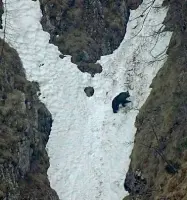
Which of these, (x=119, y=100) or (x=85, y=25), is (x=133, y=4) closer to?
(x=85, y=25)

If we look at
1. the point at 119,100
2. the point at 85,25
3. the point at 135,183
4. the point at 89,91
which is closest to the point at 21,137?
the point at 135,183

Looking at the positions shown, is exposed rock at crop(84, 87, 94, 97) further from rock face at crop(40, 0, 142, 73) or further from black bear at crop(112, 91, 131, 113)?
rock face at crop(40, 0, 142, 73)

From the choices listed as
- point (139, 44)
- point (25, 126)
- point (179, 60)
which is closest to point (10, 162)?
point (25, 126)

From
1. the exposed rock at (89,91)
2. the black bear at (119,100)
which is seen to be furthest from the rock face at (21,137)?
the black bear at (119,100)

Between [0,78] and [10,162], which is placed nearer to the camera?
[10,162]

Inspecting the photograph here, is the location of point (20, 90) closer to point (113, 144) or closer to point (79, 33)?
point (113, 144)

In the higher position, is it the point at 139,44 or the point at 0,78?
the point at 139,44

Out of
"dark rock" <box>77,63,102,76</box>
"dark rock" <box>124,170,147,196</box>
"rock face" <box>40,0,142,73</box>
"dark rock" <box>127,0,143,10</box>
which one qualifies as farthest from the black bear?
"dark rock" <box>127,0,143,10</box>
